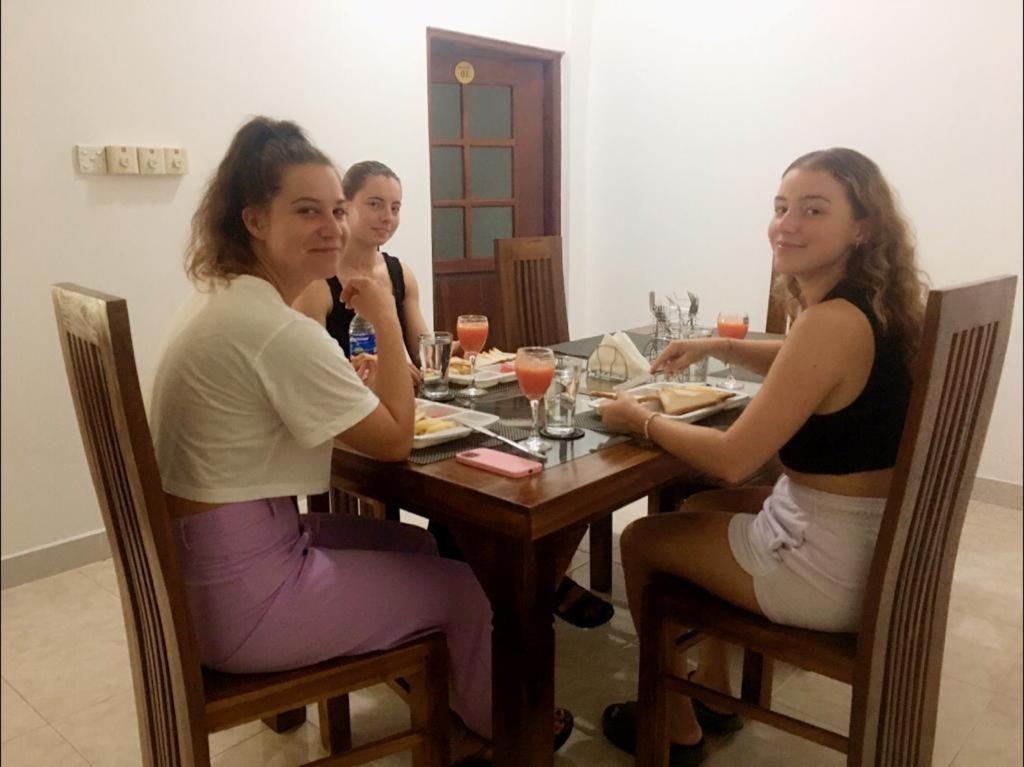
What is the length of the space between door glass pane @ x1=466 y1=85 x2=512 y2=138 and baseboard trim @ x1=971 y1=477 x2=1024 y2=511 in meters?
2.71

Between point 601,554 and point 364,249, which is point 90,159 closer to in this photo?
point 364,249

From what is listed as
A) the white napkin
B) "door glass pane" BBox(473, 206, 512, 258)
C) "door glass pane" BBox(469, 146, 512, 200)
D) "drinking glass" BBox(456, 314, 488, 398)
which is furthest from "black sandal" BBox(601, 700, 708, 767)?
"door glass pane" BBox(469, 146, 512, 200)

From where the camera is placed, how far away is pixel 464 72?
13.0 feet

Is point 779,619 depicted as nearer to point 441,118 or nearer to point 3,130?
point 3,130

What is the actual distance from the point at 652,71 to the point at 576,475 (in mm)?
3240

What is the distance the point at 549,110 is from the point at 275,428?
3424 millimetres

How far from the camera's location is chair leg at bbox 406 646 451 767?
54.9 inches

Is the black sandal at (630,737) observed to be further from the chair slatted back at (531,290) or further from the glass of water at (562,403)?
the chair slatted back at (531,290)

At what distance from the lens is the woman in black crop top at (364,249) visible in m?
2.17

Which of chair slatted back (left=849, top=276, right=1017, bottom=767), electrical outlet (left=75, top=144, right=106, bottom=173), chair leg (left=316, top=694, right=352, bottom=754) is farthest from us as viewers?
electrical outlet (left=75, top=144, right=106, bottom=173)

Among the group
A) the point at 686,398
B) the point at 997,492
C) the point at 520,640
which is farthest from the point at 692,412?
the point at 997,492

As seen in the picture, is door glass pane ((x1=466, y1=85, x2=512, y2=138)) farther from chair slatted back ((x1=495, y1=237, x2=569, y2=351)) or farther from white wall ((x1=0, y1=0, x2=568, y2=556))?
chair slatted back ((x1=495, y1=237, x2=569, y2=351))

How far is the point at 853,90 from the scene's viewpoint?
338cm

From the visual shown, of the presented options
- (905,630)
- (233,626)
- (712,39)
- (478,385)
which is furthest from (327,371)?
(712,39)
